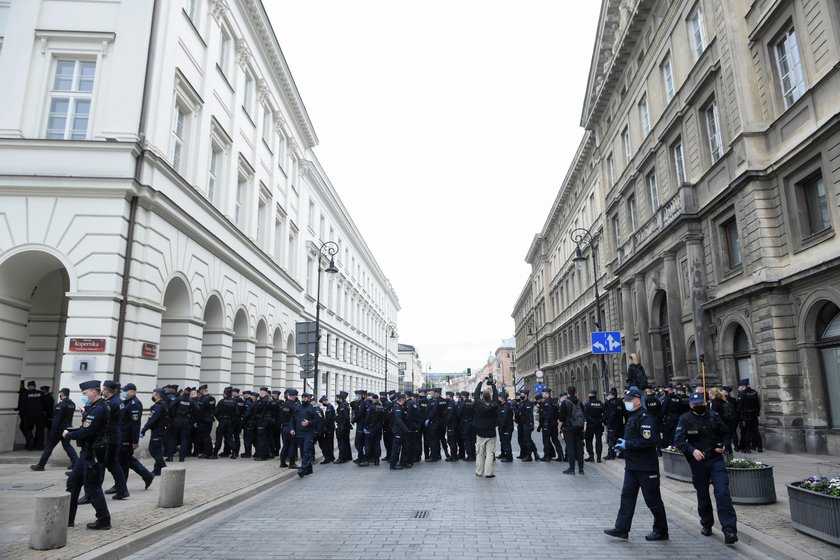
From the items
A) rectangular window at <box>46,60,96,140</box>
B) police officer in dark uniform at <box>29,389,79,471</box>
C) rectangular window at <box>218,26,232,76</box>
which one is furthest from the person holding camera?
rectangular window at <box>218,26,232,76</box>

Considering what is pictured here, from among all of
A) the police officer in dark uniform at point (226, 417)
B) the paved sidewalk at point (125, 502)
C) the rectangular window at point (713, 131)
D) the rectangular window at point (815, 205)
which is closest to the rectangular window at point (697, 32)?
the rectangular window at point (713, 131)

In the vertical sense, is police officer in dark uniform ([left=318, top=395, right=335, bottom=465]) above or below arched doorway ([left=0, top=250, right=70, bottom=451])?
below

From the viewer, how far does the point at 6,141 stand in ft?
48.0

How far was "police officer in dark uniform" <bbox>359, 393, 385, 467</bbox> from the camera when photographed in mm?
15719

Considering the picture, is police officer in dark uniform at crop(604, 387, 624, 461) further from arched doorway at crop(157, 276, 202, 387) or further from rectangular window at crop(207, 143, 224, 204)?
rectangular window at crop(207, 143, 224, 204)

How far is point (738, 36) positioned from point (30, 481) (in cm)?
2221

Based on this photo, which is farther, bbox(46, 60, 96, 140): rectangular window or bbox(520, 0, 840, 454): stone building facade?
bbox(520, 0, 840, 454): stone building facade

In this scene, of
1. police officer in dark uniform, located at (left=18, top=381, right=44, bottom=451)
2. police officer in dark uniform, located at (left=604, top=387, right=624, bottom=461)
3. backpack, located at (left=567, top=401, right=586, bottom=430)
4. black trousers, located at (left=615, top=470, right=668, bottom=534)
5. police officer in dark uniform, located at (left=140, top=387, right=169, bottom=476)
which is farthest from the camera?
police officer in dark uniform, located at (left=604, top=387, right=624, bottom=461)

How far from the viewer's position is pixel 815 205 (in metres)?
16.3

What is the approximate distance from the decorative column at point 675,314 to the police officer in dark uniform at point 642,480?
18007 millimetres

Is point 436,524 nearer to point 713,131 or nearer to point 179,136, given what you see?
point 179,136

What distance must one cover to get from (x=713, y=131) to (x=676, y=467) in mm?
14985

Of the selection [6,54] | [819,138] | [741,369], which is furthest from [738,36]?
[6,54]

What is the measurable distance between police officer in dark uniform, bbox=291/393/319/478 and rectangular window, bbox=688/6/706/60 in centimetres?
1871
